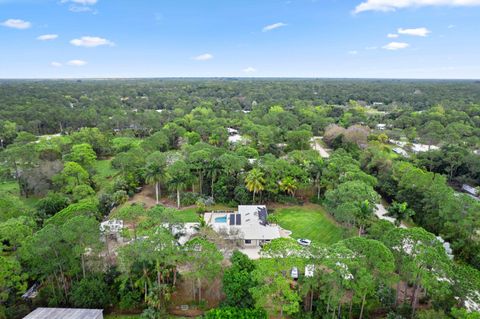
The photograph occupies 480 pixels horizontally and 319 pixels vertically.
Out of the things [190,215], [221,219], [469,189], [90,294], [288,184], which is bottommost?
[190,215]

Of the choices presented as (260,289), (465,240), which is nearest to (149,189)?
(260,289)

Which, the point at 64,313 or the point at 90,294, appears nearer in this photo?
the point at 64,313

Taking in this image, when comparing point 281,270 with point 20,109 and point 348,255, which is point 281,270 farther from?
point 20,109

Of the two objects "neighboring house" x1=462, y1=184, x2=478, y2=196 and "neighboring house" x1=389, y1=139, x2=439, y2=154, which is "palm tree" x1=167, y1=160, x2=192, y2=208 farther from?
"neighboring house" x1=389, y1=139, x2=439, y2=154

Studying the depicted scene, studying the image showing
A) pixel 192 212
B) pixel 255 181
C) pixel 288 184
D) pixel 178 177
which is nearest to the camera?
pixel 255 181

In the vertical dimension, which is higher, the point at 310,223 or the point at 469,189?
the point at 469,189

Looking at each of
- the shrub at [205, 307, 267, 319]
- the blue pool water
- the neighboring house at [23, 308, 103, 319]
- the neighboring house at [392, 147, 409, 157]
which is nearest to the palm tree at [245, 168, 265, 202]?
the blue pool water

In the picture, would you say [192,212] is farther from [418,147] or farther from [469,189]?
[418,147]

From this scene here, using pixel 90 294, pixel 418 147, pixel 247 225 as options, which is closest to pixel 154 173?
pixel 247 225

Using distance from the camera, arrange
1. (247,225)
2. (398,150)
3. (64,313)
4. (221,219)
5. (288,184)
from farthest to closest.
Result: (398,150)
(288,184)
(221,219)
(247,225)
(64,313)
